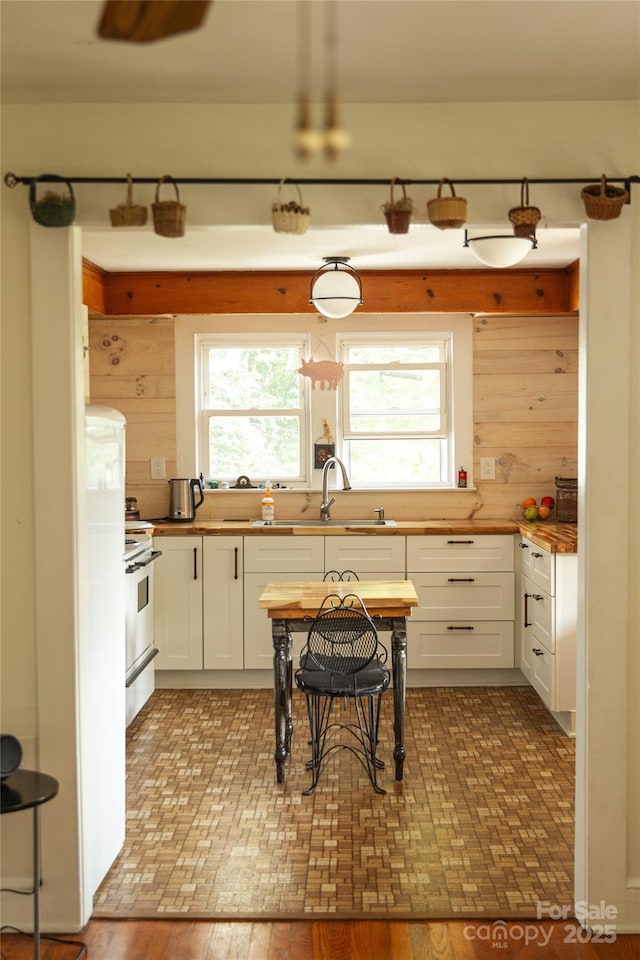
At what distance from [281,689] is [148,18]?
10.7ft

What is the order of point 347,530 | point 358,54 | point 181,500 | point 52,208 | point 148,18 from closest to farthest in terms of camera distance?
point 148,18 → point 358,54 → point 52,208 → point 347,530 → point 181,500

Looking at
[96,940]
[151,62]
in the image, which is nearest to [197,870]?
[96,940]

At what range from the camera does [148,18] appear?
1.20 metres

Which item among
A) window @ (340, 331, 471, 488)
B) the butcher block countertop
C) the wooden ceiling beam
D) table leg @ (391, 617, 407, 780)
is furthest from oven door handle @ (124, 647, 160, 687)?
the wooden ceiling beam

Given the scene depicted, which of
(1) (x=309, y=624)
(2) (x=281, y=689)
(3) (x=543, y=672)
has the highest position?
(1) (x=309, y=624)

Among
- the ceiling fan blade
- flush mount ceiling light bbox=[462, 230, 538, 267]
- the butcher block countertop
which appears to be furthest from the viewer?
the butcher block countertop

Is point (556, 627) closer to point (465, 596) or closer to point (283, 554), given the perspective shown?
point (465, 596)

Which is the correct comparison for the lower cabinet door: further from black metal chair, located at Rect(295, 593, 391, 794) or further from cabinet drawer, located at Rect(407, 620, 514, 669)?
black metal chair, located at Rect(295, 593, 391, 794)

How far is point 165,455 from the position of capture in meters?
6.18

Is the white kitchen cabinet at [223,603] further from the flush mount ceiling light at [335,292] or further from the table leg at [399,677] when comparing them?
the table leg at [399,677]

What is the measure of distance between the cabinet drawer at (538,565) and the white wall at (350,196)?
190cm

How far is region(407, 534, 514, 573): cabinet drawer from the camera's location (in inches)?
221

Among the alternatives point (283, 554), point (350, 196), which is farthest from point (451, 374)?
point (350, 196)

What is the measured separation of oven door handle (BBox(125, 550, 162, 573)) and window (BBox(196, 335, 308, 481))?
0.95 m
